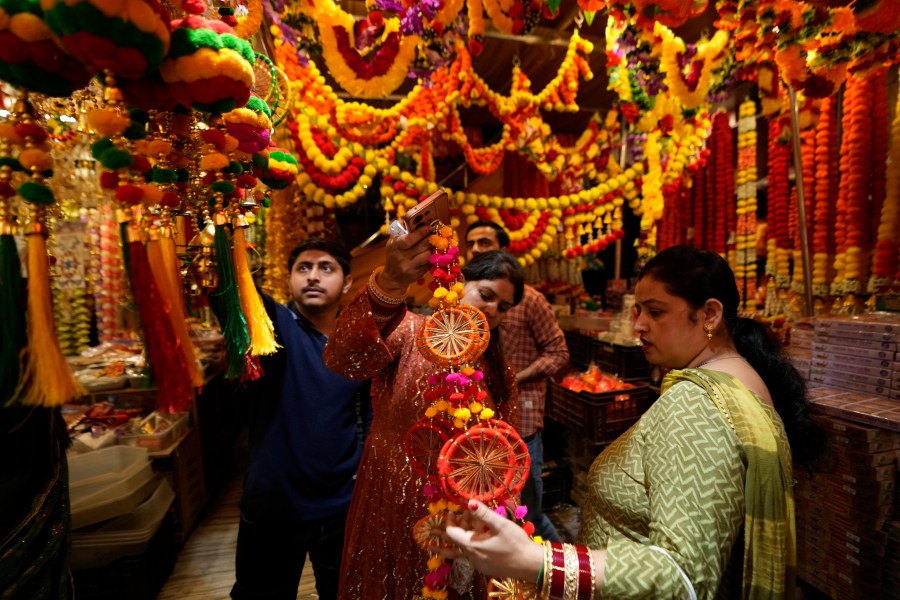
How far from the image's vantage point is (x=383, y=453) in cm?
107

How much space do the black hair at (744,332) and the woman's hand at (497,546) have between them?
0.66 metres

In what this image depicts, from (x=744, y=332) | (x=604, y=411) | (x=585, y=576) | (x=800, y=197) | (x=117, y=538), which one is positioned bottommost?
(x=117, y=538)

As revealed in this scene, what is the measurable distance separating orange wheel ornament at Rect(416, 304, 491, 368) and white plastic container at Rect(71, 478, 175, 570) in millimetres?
1990

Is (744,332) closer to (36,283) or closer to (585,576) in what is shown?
(585,576)

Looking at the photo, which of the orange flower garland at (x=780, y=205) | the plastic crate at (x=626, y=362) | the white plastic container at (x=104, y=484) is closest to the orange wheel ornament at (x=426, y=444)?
the white plastic container at (x=104, y=484)

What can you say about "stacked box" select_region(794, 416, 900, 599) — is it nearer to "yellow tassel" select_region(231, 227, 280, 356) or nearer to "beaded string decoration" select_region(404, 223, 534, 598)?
"beaded string decoration" select_region(404, 223, 534, 598)

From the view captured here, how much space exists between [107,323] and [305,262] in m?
0.69

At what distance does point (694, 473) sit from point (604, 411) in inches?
71.6

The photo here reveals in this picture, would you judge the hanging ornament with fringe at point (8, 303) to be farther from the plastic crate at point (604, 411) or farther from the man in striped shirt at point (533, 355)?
the plastic crate at point (604, 411)

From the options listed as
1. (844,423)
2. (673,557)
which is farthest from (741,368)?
(844,423)

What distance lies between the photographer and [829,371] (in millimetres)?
1637

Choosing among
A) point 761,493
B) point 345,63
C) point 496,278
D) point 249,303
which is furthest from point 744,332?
point 345,63

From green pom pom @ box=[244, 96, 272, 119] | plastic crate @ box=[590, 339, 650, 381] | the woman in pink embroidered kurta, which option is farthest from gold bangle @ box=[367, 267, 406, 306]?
plastic crate @ box=[590, 339, 650, 381]

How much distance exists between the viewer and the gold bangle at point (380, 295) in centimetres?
92
